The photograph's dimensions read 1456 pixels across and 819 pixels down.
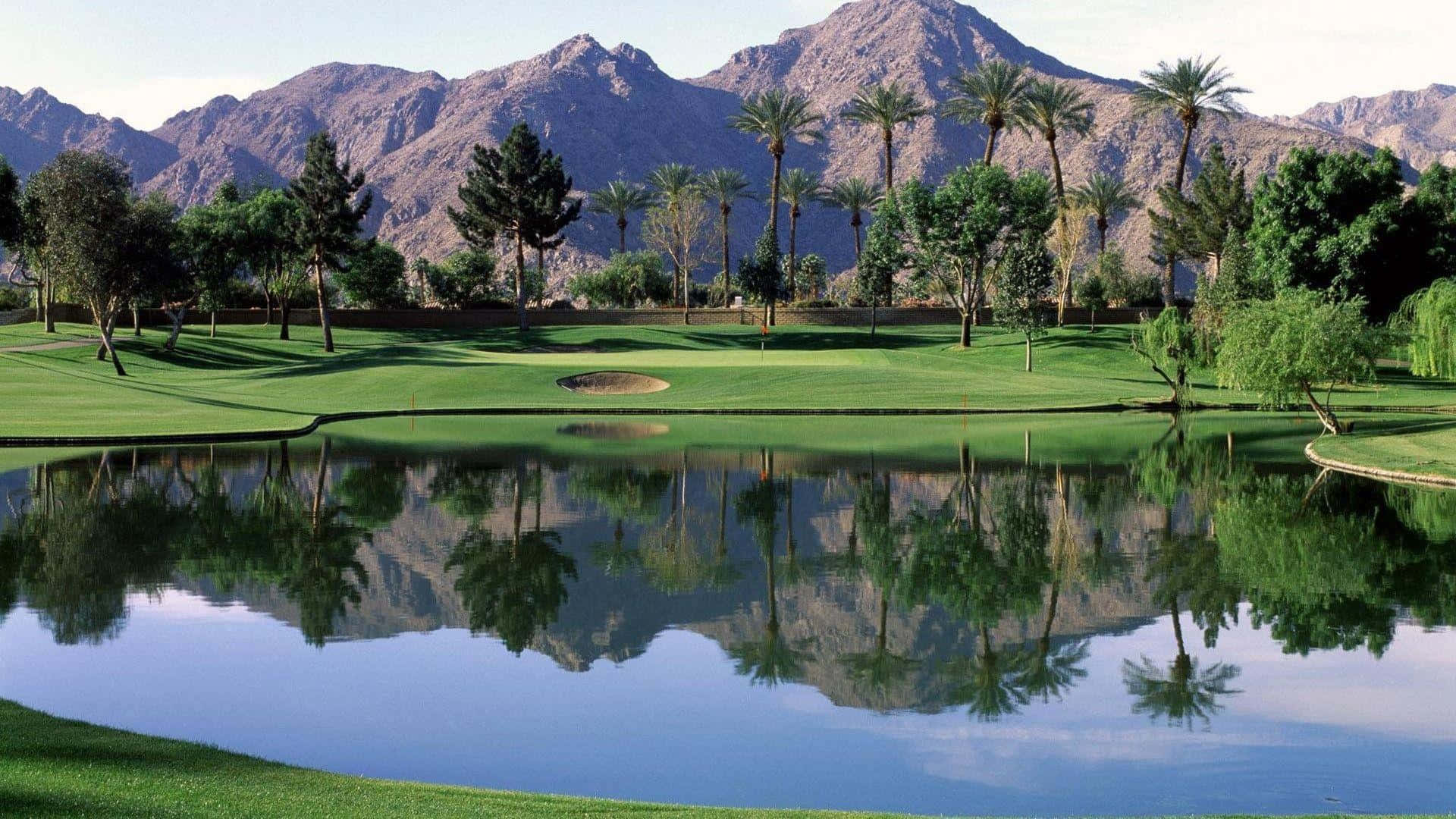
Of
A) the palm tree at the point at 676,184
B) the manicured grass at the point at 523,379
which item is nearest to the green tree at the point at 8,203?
the manicured grass at the point at 523,379

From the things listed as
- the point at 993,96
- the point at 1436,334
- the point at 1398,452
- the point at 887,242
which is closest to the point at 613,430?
the point at 1398,452

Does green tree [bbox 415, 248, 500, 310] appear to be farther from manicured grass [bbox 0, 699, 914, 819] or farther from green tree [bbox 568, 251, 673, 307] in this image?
manicured grass [bbox 0, 699, 914, 819]

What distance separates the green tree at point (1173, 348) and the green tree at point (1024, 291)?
11.9 meters

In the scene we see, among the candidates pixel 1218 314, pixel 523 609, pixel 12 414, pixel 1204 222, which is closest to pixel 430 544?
pixel 523 609

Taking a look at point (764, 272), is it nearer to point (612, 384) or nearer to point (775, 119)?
point (775, 119)

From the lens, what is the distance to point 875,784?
12.5m

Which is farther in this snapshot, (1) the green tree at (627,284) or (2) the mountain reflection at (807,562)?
(1) the green tree at (627,284)

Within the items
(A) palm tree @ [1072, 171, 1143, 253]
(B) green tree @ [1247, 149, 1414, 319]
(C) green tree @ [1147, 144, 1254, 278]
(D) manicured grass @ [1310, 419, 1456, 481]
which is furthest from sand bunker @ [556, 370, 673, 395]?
(A) palm tree @ [1072, 171, 1143, 253]

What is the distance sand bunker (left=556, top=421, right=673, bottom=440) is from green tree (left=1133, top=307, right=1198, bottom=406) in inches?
936

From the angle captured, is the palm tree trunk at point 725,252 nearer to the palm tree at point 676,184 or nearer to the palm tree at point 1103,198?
the palm tree at point 676,184

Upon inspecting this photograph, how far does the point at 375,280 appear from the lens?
10725 cm

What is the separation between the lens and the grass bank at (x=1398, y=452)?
34.0m

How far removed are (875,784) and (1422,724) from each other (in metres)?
6.14

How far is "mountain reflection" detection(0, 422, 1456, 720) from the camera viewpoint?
56.3ft
